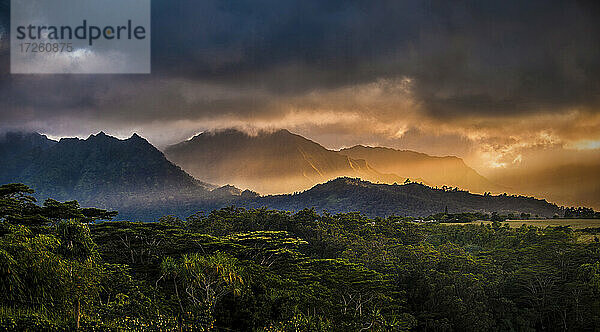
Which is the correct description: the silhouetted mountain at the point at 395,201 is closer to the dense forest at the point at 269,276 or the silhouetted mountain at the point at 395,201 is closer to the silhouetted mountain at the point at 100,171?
the silhouetted mountain at the point at 100,171

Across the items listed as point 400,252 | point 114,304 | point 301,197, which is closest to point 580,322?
point 400,252

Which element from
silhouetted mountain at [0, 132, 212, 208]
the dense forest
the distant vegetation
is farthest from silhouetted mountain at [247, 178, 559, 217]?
the dense forest

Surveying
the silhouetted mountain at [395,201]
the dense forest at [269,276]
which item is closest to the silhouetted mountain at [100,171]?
the silhouetted mountain at [395,201]

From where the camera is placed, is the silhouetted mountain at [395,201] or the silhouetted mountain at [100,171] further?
the silhouetted mountain at [100,171]

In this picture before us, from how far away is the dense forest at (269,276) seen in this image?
1598 centimetres

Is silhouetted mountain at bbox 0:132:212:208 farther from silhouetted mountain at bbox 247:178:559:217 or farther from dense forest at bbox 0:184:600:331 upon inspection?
dense forest at bbox 0:184:600:331

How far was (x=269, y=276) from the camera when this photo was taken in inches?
1065

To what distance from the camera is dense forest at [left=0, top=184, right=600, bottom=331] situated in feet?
52.4

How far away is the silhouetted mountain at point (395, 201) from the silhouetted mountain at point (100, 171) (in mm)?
40832

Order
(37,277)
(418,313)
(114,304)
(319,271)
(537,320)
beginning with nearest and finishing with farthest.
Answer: (37,277)
(114,304)
(319,271)
(418,313)
(537,320)

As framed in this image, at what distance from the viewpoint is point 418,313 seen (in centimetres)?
3722

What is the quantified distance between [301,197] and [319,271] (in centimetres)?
14214

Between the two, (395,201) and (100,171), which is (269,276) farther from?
(100,171)

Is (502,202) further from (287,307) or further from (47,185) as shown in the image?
(47,185)
